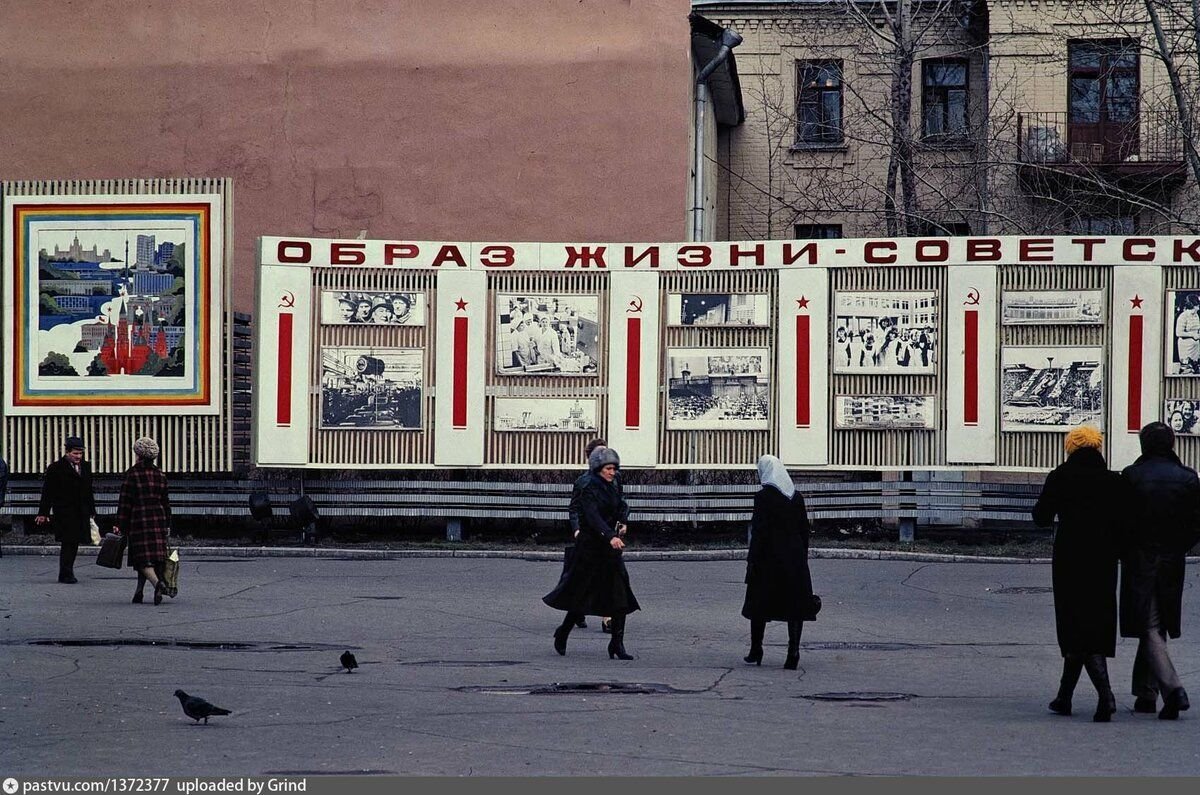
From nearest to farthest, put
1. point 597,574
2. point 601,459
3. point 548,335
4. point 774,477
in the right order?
point 774,477, point 597,574, point 601,459, point 548,335

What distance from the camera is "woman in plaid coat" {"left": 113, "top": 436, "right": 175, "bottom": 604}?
1672 centimetres

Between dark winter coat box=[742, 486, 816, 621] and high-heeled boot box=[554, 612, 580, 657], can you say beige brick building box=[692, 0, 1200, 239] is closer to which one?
dark winter coat box=[742, 486, 816, 621]

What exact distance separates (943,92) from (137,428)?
21896 mm

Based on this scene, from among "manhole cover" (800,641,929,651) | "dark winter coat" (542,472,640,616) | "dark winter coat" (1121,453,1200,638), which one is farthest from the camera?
"manhole cover" (800,641,929,651)

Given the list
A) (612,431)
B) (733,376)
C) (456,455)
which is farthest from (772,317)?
(456,455)

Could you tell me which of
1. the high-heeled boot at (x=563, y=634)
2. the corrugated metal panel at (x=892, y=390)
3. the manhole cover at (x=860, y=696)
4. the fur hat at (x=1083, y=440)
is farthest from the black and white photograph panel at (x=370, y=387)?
the fur hat at (x=1083, y=440)

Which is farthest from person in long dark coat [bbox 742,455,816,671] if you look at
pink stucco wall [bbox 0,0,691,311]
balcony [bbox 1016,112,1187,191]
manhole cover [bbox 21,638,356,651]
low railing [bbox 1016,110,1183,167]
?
low railing [bbox 1016,110,1183,167]

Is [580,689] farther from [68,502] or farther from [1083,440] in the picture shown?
[68,502]

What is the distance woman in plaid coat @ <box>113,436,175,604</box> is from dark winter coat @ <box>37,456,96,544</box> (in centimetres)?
227

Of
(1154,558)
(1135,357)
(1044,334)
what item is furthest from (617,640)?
(1135,357)

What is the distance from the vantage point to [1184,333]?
23688mm

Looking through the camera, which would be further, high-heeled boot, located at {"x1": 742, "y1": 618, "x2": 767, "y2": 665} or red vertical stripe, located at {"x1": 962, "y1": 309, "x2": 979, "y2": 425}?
red vertical stripe, located at {"x1": 962, "y1": 309, "x2": 979, "y2": 425}

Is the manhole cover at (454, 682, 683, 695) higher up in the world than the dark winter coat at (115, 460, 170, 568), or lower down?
lower down

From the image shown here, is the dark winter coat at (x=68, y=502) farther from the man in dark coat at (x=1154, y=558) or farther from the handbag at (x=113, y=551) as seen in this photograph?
Answer: the man in dark coat at (x=1154, y=558)
